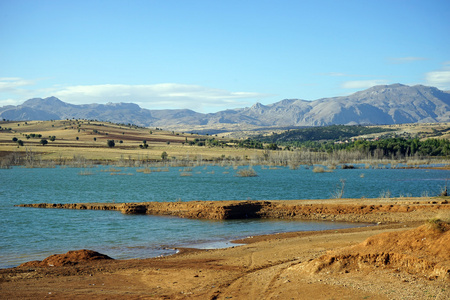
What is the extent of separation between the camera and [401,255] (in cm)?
1398

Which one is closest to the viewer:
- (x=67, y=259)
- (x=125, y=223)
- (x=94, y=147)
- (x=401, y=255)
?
(x=401, y=255)

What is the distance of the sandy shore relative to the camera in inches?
505

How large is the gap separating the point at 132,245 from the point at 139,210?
11747mm

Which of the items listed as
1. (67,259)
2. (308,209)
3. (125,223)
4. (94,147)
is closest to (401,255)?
(67,259)

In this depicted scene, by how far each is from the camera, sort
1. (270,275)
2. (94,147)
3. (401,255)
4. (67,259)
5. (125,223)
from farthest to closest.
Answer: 1. (94,147)
2. (125,223)
3. (67,259)
4. (270,275)
5. (401,255)

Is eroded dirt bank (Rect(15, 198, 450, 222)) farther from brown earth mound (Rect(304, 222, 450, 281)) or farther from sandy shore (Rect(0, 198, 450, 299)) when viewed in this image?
brown earth mound (Rect(304, 222, 450, 281))

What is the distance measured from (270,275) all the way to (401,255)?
4101 millimetres

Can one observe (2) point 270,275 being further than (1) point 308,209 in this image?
No

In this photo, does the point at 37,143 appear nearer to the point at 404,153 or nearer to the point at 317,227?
the point at 404,153

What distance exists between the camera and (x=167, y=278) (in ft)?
51.3

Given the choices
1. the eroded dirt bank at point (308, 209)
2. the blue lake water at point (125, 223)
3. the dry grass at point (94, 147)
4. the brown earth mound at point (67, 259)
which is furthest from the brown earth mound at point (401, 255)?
the dry grass at point (94, 147)

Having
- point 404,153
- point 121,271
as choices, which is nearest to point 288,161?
point 404,153

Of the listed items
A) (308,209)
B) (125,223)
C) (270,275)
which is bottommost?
(125,223)

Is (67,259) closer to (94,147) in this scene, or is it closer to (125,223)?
(125,223)
